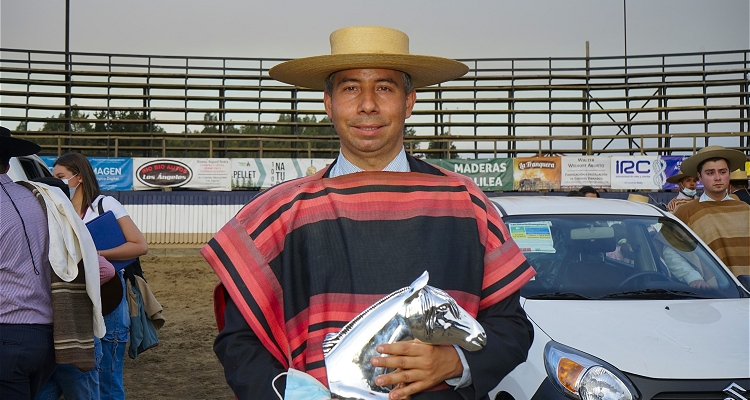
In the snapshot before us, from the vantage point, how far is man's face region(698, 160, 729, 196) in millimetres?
4781

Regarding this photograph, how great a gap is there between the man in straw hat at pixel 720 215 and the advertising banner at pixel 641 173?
14558mm

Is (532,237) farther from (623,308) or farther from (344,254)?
(344,254)

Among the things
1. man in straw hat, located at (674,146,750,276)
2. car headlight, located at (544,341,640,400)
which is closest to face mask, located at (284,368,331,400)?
car headlight, located at (544,341,640,400)

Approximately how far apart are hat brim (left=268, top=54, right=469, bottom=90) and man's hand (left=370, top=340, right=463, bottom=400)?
0.82 m

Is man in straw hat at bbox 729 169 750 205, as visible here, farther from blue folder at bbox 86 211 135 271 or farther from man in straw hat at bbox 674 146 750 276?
blue folder at bbox 86 211 135 271

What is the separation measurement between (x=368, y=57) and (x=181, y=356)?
5668 mm

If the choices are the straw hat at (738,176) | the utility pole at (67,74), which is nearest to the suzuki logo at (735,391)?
the straw hat at (738,176)

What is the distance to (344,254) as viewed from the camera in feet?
5.77

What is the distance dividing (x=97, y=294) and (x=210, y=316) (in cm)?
606

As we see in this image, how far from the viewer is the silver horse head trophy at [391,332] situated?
1539 millimetres

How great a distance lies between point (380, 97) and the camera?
1.99 meters

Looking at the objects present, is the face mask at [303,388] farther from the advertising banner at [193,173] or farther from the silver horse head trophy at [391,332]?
the advertising banner at [193,173]

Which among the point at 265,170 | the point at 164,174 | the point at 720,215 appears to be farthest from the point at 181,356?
the point at 164,174

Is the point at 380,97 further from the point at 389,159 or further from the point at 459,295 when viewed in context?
the point at 459,295
